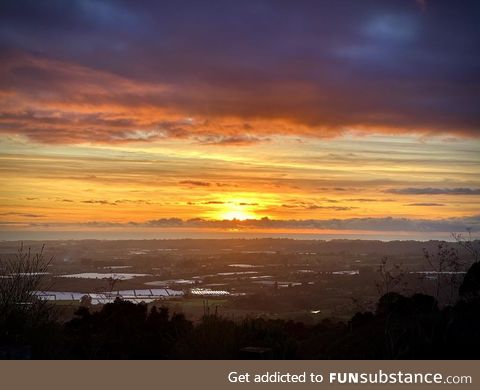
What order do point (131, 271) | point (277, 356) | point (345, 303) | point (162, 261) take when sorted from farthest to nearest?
1. point (162, 261)
2. point (131, 271)
3. point (345, 303)
4. point (277, 356)

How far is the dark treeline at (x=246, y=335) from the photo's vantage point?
387 inches

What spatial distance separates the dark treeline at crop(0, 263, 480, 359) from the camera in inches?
387

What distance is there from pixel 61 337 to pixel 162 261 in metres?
46.9

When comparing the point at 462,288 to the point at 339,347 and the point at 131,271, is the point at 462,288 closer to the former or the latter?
the point at 339,347

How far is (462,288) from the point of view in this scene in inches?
558

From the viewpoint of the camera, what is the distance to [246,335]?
11141 millimetres

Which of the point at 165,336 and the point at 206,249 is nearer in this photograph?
the point at 165,336

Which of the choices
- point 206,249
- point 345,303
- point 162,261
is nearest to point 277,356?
point 345,303

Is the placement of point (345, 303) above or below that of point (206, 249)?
below
